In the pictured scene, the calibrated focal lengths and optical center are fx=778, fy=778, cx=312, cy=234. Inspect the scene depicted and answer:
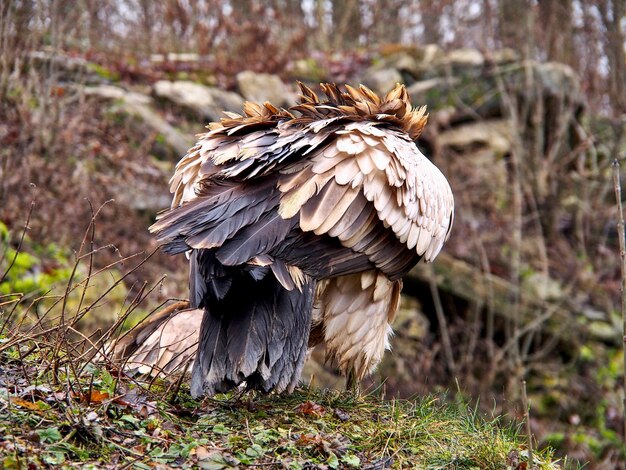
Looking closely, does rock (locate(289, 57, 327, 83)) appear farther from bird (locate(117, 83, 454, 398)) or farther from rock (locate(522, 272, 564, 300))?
bird (locate(117, 83, 454, 398))

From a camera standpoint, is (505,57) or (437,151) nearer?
(437,151)

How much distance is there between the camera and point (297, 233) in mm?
4070

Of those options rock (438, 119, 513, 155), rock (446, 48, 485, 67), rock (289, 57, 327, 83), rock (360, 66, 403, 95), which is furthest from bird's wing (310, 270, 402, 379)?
rock (289, 57, 327, 83)

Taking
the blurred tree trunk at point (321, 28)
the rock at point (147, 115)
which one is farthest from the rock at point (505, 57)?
the rock at point (147, 115)

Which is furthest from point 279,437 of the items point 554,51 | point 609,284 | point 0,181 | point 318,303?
point 554,51

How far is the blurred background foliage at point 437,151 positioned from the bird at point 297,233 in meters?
3.74

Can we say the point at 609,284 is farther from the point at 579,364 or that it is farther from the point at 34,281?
the point at 34,281

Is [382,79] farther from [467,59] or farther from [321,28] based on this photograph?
[321,28]

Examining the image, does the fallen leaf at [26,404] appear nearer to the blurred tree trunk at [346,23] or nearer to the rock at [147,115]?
the rock at [147,115]

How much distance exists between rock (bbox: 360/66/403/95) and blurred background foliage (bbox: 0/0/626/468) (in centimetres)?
5

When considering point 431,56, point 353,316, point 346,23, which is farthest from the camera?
point 346,23

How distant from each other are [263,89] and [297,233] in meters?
9.05

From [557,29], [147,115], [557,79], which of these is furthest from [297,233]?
[557,29]

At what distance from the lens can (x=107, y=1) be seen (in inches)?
535
